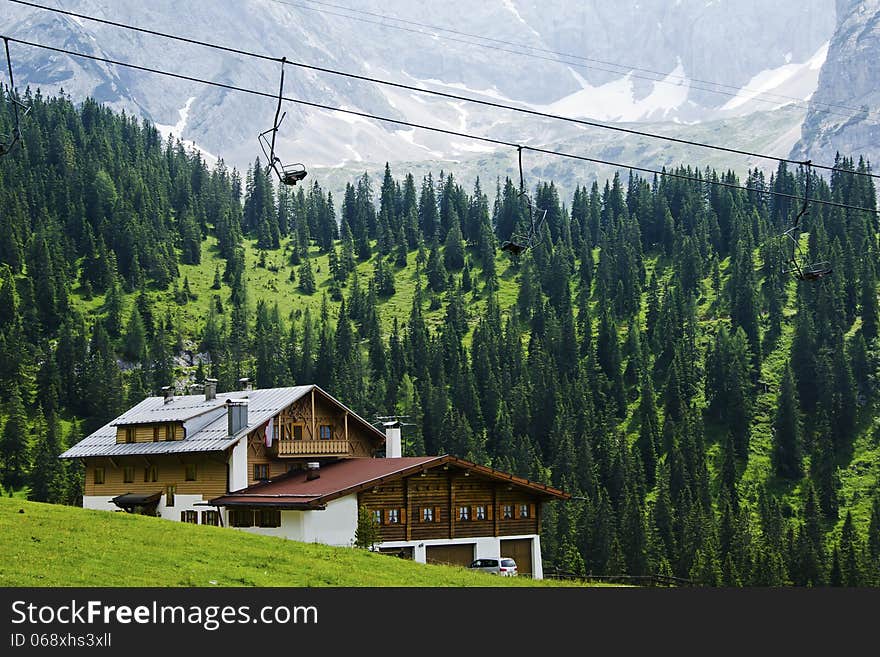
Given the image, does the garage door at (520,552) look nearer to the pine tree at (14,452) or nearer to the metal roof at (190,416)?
the metal roof at (190,416)

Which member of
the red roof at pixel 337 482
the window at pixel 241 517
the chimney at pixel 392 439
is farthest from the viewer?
the chimney at pixel 392 439

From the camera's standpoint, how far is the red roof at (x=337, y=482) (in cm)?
7331

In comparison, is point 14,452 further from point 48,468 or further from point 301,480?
point 301,480

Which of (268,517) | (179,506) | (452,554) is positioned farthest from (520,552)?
(179,506)

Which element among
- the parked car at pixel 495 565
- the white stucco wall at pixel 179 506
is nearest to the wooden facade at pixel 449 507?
the parked car at pixel 495 565

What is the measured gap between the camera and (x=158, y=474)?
8906cm

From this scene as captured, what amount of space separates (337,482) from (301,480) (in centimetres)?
584

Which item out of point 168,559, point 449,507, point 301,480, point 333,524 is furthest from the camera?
point 301,480

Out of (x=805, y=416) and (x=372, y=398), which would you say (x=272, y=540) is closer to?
(x=372, y=398)

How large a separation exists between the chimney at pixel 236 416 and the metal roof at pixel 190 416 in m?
0.42

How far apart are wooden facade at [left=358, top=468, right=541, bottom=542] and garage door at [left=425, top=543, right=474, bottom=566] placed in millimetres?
838

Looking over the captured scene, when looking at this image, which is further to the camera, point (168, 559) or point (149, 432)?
point (149, 432)

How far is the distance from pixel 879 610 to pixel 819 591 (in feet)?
5.74

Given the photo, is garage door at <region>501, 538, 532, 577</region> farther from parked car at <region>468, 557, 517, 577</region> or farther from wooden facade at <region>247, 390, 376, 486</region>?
wooden facade at <region>247, 390, 376, 486</region>
